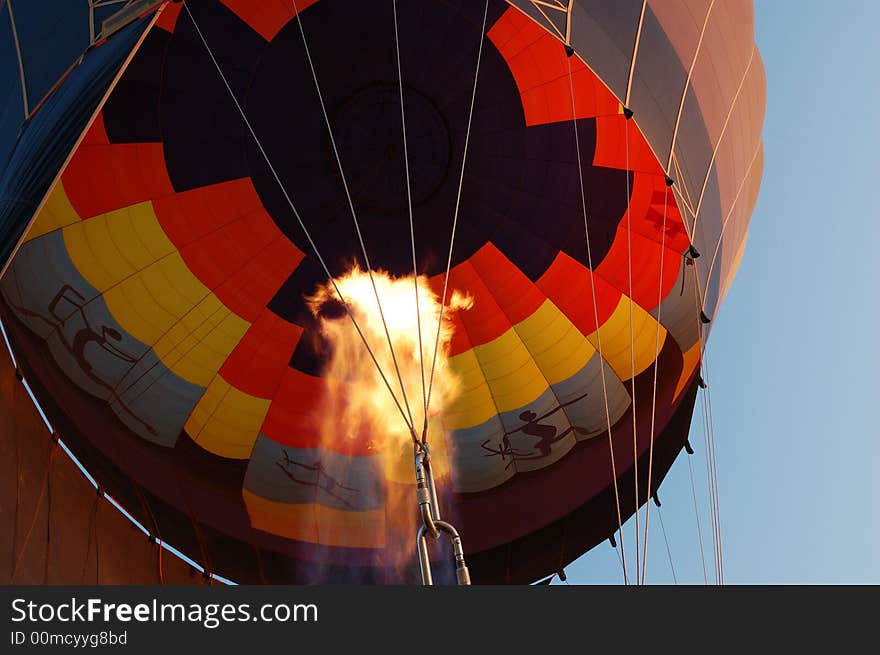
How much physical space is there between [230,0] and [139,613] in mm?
4510

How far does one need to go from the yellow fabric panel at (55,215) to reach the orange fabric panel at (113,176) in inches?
1.5

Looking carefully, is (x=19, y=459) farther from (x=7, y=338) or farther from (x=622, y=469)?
(x=622, y=469)

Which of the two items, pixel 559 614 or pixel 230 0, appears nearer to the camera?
pixel 559 614

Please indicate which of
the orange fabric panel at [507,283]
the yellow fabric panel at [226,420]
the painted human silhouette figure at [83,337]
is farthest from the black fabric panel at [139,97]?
the orange fabric panel at [507,283]

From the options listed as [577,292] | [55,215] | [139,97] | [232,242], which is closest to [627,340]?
[577,292]

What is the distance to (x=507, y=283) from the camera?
7430 millimetres

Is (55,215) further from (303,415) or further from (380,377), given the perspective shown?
(380,377)

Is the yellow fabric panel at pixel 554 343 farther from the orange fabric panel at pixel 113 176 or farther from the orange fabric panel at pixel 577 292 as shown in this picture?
the orange fabric panel at pixel 113 176

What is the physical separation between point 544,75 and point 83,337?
11.4 feet

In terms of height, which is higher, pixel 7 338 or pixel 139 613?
pixel 7 338

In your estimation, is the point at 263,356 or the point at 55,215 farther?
the point at 263,356

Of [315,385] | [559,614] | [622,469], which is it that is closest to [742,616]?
[559,614]

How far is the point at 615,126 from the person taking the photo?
678 cm

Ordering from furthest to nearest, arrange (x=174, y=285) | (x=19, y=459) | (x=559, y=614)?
1. (x=174, y=285)
2. (x=19, y=459)
3. (x=559, y=614)
